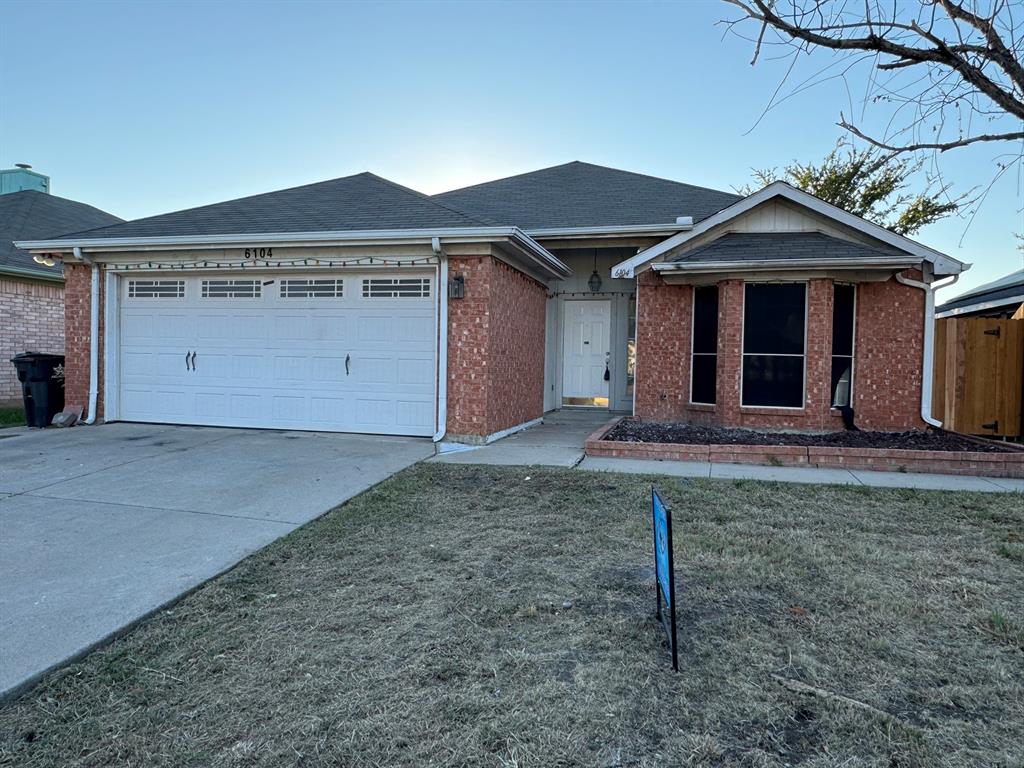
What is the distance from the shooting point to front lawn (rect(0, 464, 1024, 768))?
223 centimetres

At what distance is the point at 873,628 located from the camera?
3195mm

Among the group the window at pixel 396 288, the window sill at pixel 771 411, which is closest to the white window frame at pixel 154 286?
the window at pixel 396 288

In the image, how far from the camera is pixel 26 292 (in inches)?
515

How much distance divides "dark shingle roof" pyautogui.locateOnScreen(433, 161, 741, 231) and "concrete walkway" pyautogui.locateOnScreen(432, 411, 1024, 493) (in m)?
4.79

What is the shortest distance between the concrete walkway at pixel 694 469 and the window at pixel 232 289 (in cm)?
433

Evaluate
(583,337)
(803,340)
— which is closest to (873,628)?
(803,340)

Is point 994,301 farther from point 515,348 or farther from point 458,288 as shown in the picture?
point 458,288

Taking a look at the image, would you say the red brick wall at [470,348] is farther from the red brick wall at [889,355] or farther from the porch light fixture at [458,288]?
the red brick wall at [889,355]

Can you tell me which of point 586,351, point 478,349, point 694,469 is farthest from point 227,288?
point 694,469

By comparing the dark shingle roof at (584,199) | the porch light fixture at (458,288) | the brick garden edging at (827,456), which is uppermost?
the dark shingle roof at (584,199)

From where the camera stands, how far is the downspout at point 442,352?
858cm

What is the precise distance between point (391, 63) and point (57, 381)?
7993 mm

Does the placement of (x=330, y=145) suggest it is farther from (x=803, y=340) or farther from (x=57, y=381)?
(x=803, y=340)

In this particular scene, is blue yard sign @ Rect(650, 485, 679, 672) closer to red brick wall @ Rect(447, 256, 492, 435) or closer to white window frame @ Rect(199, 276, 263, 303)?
red brick wall @ Rect(447, 256, 492, 435)
